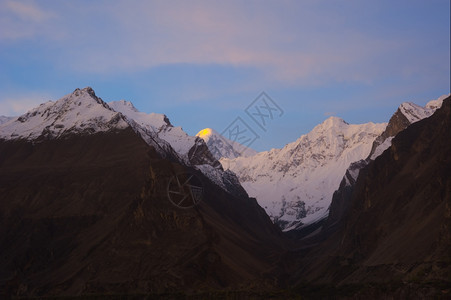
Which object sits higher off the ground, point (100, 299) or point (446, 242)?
point (100, 299)

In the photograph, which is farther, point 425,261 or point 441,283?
point 425,261

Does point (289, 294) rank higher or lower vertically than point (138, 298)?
lower

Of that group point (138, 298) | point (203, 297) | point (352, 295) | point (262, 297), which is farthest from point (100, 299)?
point (352, 295)

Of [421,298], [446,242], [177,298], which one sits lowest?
[421,298]

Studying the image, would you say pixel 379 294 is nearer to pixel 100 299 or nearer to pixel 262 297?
pixel 262 297

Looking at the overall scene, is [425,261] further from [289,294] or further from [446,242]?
[289,294]

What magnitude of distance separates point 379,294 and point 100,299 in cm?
6196

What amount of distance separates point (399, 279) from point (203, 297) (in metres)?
42.2

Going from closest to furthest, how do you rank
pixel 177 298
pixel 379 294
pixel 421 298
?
1. pixel 421 298
2. pixel 379 294
3. pixel 177 298

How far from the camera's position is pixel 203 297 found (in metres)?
187

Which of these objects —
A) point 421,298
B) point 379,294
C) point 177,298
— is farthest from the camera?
point 177,298

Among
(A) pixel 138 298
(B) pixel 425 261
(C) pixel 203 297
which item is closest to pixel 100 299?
(A) pixel 138 298

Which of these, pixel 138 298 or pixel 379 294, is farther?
pixel 138 298

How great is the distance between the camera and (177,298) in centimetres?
18788
